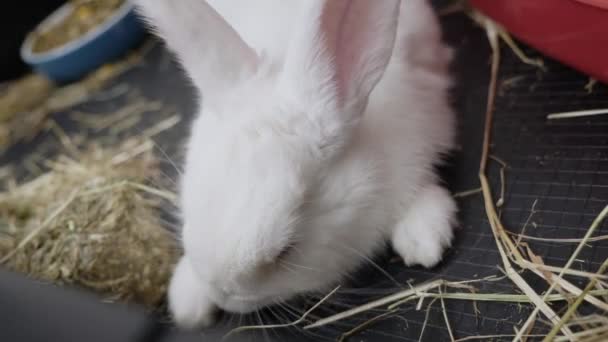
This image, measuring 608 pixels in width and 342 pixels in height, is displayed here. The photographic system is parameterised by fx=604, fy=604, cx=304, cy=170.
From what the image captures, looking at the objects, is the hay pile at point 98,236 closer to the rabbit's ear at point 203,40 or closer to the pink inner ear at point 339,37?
the rabbit's ear at point 203,40

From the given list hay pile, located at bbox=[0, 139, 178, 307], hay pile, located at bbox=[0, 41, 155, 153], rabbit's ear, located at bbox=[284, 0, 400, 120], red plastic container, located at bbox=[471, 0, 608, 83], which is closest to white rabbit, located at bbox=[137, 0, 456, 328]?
rabbit's ear, located at bbox=[284, 0, 400, 120]

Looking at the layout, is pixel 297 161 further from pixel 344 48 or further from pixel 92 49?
pixel 92 49

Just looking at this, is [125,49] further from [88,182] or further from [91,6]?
[88,182]

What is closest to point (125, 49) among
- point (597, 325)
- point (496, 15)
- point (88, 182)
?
point (88, 182)

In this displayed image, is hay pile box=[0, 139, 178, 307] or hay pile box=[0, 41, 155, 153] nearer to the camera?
hay pile box=[0, 139, 178, 307]

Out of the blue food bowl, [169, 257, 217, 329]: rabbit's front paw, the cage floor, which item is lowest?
the cage floor

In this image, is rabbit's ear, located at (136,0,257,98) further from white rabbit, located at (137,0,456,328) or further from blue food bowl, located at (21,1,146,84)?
blue food bowl, located at (21,1,146,84)

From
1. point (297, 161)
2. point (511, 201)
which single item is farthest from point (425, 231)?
point (297, 161)

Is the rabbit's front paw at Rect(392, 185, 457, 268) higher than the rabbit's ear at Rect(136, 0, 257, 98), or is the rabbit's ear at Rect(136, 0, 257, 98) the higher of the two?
the rabbit's ear at Rect(136, 0, 257, 98)
